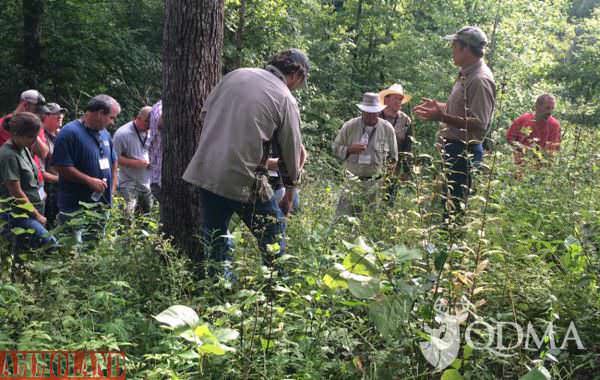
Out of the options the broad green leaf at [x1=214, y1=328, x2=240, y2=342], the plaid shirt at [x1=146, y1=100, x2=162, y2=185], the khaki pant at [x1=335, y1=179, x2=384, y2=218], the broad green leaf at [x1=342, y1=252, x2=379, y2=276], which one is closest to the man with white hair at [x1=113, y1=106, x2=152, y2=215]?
the plaid shirt at [x1=146, y1=100, x2=162, y2=185]

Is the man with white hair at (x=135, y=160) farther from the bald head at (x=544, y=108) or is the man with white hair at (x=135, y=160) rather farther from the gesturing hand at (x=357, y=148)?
the bald head at (x=544, y=108)

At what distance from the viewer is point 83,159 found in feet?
19.5

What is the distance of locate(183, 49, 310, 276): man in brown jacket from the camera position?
427cm

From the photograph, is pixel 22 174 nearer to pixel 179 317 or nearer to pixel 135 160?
pixel 135 160

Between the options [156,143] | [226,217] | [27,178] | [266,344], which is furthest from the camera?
[156,143]

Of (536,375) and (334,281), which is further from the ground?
(334,281)

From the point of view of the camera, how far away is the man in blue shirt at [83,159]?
586 cm

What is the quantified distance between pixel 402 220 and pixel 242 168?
120 cm

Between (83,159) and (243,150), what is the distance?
2446mm

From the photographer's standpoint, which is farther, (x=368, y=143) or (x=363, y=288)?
(x=368, y=143)

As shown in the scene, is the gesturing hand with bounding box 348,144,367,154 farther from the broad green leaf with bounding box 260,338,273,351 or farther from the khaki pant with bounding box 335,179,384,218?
the broad green leaf with bounding box 260,338,273,351

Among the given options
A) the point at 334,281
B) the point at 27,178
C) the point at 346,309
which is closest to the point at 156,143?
the point at 27,178

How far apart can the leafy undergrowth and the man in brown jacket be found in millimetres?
336

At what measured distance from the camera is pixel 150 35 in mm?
19078
